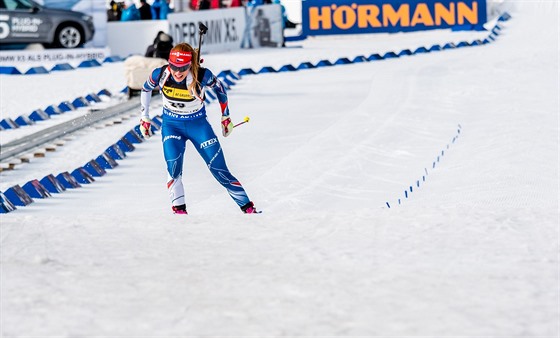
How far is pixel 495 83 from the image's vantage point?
17359mm

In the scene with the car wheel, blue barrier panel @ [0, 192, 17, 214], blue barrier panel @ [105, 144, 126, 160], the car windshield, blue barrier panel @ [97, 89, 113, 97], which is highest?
the car windshield

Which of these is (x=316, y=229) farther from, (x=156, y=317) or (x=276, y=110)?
(x=276, y=110)

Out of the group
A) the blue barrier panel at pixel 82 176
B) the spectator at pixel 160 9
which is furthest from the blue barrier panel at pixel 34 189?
the spectator at pixel 160 9

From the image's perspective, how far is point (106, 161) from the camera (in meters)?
11.6

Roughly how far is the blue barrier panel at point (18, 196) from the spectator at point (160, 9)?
15.7 m

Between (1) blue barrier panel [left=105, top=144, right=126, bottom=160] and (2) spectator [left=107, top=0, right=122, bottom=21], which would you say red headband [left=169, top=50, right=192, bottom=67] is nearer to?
(1) blue barrier panel [left=105, top=144, right=126, bottom=160]

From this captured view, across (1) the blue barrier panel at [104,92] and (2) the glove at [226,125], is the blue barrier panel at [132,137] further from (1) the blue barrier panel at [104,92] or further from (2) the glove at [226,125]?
(2) the glove at [226,125]

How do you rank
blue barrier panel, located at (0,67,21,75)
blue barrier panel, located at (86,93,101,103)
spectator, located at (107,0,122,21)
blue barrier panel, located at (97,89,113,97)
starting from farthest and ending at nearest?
1. spectator, located at (107,0,122,21)
2. blue barrier panel, located at (0,67,21,75)
3. blue barrier panel, located at (97,89,113,97)
4. blue barrier panel, located at (86,93,101,103)

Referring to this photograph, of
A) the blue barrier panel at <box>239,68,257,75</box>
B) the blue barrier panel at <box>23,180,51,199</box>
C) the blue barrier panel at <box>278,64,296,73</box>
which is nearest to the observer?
the blue barrier panel at <box>23,180,51,199</box>

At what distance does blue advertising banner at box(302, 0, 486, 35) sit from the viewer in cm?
2889

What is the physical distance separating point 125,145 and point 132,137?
0.42m

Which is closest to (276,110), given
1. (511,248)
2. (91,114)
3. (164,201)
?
(91,114)

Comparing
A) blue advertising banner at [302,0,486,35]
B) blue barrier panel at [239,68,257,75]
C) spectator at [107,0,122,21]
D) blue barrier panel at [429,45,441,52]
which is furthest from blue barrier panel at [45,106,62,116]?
blue advertising banner at [302,0,486,35]

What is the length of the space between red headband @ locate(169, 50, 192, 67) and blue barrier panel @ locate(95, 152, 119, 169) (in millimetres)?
3960
